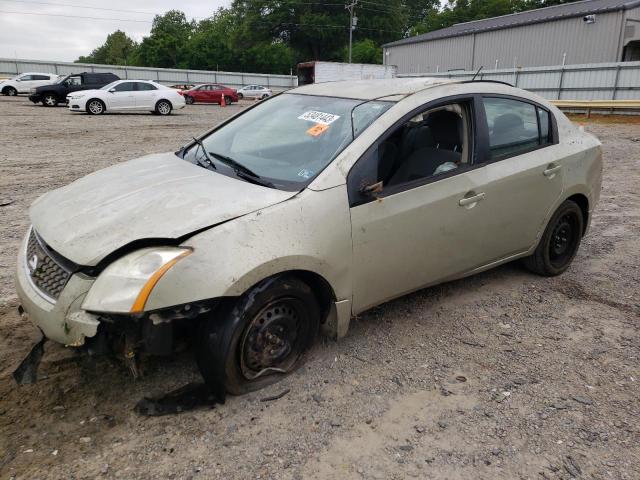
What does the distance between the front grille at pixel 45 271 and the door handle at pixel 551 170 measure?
11.4 ft

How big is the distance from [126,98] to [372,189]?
21.5 m

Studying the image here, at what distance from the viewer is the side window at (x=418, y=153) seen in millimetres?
3164

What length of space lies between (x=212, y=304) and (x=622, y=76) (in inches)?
995

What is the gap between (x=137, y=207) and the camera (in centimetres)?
284

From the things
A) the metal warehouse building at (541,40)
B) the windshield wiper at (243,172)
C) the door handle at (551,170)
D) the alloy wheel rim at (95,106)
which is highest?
the metal warehouse building at (541,40)

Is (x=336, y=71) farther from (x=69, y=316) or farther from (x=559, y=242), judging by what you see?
(x=69, y=316)

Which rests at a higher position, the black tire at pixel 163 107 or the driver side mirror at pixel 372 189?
the driver side mirror at pixel 372 189

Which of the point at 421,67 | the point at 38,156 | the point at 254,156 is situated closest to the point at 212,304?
the point at 254,156

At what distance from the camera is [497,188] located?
378 cm

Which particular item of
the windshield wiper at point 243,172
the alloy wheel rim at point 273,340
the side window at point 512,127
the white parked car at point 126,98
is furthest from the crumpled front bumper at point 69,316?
the white parked car at point 126,98

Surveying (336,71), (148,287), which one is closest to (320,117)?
(148,287)

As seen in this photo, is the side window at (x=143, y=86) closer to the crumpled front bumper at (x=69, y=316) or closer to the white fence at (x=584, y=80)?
the white fence at (x=584, y=80)

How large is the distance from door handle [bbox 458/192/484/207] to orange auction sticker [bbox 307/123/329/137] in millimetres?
1037

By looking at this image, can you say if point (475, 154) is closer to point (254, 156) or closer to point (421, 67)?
point (254, 156)
